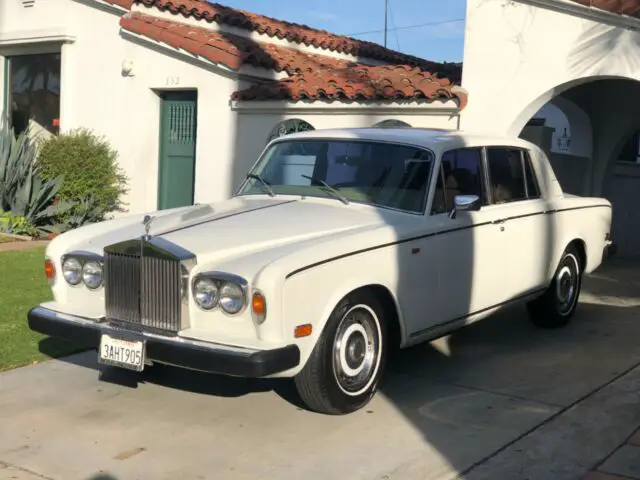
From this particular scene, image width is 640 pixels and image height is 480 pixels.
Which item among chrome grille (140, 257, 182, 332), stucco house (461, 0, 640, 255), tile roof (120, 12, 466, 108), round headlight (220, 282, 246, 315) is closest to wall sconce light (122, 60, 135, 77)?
tile roof (120, 12, 466, 108)

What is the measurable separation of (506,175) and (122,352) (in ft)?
11.4

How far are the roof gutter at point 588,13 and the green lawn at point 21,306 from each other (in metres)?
5.99

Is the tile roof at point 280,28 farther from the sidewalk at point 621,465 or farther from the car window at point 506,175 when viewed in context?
the sidewalk at point 621,465

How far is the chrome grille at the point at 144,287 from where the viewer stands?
4520mm

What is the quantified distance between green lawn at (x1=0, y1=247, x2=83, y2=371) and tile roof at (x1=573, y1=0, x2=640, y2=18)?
6.16m

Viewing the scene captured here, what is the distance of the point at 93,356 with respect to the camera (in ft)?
20.4

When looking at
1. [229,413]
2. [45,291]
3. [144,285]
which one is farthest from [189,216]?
[45,291]

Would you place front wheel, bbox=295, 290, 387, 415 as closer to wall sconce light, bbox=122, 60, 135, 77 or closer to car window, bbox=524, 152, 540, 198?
car window, bbox=524, 152, 540, 198

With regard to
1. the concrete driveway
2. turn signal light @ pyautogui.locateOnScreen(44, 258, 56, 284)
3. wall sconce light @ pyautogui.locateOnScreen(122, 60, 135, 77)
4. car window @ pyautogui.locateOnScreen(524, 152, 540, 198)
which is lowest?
the concrete driveway

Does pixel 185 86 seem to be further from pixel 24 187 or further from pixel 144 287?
pixel 144 287

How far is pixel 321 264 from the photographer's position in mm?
4520

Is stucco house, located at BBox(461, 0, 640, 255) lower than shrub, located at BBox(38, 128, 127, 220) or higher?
higher

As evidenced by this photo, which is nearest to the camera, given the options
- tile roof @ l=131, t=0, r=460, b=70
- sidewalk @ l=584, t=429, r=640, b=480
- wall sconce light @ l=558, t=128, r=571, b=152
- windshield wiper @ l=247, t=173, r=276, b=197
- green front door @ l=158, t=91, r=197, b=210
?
sidewalk @ l=584, t=429, r=640, b=480

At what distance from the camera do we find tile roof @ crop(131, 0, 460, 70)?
12.4m
